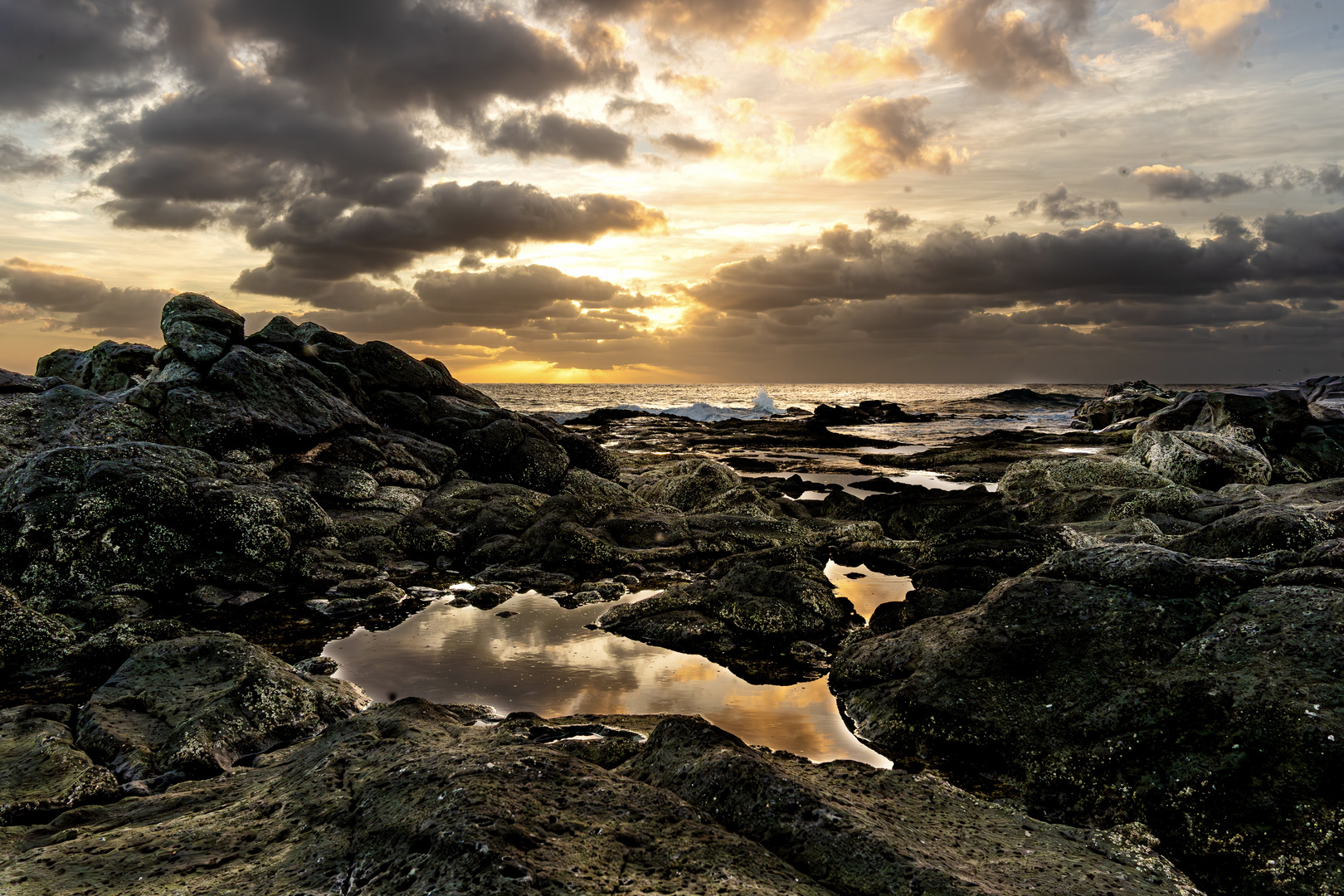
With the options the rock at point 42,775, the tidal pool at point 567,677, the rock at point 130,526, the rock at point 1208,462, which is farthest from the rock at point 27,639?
the rock at point 1208,462

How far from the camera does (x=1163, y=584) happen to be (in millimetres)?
8945

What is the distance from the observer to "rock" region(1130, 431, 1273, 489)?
27344 mm

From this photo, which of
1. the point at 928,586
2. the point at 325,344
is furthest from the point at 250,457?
the point at 928,586

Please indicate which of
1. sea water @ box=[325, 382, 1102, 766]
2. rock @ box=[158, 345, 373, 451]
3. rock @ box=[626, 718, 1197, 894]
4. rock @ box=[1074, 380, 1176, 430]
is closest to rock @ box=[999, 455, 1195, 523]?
sea water @ box=[325, 382, 1102, 766]

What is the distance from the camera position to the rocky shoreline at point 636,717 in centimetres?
491

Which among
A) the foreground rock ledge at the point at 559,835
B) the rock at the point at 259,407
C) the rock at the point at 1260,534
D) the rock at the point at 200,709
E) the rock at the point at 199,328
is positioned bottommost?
the rock at the point at 200,709

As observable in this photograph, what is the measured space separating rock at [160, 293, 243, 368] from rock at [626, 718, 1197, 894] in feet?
80.8

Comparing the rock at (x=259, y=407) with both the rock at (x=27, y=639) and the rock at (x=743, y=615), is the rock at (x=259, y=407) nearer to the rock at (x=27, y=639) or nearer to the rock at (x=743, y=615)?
the rock at (x=27, y=639)

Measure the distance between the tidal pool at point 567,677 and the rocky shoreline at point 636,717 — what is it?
0.51 metres

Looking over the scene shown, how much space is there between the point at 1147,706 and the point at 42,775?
11166mm

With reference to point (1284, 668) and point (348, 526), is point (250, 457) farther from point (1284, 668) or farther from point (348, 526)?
point (1284, 668)

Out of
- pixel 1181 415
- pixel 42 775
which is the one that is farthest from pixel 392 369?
pixel 1181 415

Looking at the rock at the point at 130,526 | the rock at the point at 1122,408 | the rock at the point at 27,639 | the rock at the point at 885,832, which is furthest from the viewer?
the rock at the point at 1122,408

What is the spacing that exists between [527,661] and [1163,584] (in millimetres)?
9229
